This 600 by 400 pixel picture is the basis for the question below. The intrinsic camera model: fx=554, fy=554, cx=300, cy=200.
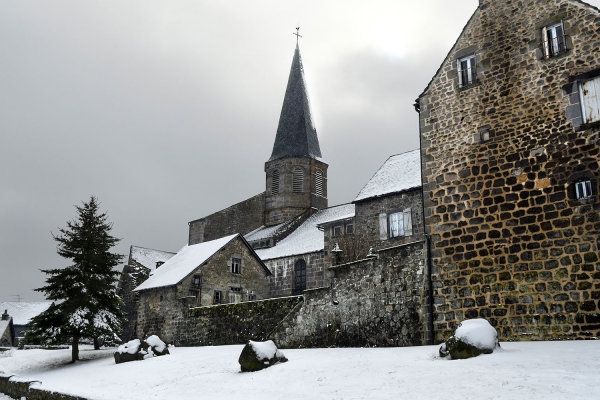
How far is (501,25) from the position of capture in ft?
50.3

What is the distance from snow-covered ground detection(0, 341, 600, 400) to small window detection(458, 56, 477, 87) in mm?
7352

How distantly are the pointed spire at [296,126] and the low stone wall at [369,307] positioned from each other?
38.0m

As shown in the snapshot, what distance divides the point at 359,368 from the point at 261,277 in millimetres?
25602

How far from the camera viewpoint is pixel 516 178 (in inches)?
560

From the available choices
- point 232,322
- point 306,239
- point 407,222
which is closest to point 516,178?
point 232,322

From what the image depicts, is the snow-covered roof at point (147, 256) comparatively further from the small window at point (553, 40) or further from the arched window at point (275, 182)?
the small window at point (553, 40)

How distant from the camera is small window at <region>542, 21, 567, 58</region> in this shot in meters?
14.3

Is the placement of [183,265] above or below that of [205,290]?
above

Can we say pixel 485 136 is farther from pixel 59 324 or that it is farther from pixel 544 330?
pixel 59 324

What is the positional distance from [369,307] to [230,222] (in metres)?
39.7

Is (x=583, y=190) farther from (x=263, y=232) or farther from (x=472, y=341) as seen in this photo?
(x=263, y=232)

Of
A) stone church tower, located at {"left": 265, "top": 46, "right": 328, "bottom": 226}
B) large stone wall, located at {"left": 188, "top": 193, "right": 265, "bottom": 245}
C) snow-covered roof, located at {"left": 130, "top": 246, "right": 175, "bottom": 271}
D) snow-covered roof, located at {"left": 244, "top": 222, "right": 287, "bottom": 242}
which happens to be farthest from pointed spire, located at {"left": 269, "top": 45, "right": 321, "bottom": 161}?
→ snow-covered roof, located at {"left": 130, "top": 246, "right": 175, "bottom": 271}

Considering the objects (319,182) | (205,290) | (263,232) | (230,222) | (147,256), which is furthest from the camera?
(319,182)

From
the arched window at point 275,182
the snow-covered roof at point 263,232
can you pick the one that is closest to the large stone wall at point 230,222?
the snow-covered roof at point 263,232
